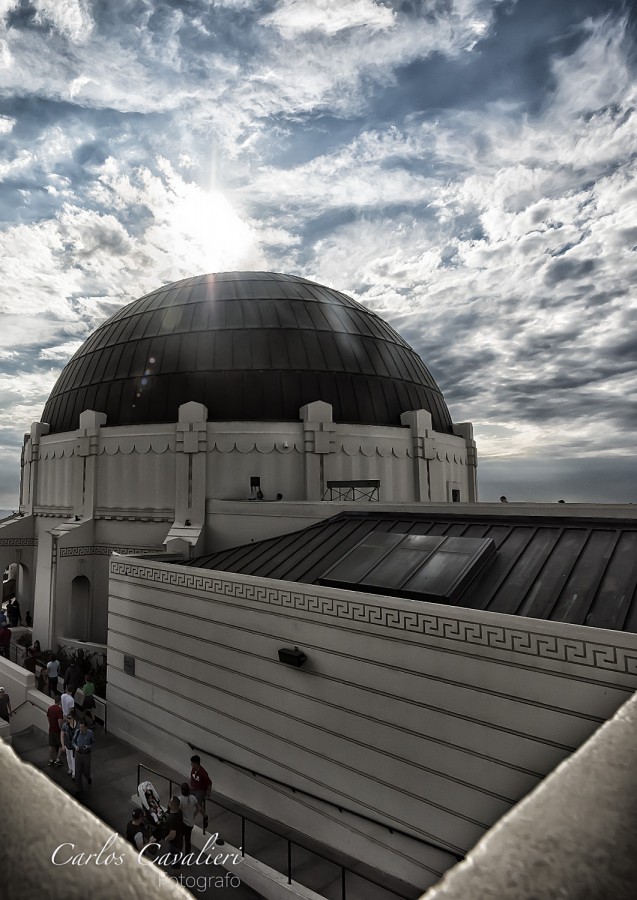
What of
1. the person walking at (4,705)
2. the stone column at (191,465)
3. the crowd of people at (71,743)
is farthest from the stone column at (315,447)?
the person walking at (4,705)

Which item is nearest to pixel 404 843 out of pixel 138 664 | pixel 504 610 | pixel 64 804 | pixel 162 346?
pixel 504 610

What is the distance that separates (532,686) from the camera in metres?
8.29

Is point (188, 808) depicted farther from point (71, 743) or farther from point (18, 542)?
point (18, 542)

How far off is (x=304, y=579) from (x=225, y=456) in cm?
1037

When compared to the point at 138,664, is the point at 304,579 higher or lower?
higher

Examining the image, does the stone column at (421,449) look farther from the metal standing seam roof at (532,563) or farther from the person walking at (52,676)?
the person walking at (52,676)

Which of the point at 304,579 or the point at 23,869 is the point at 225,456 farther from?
the point at 23,869

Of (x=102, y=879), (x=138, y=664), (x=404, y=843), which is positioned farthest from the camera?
(x=138, y=664)

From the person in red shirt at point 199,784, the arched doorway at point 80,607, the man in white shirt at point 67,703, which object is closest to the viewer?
the person in red shirt at point 199,784

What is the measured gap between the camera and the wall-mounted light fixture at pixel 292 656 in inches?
439

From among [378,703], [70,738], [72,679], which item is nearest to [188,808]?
[378,703]

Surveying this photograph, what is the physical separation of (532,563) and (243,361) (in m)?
17.0

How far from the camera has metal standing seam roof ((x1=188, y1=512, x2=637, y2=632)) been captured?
9031mm

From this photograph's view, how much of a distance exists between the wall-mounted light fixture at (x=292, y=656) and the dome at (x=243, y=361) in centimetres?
1317
